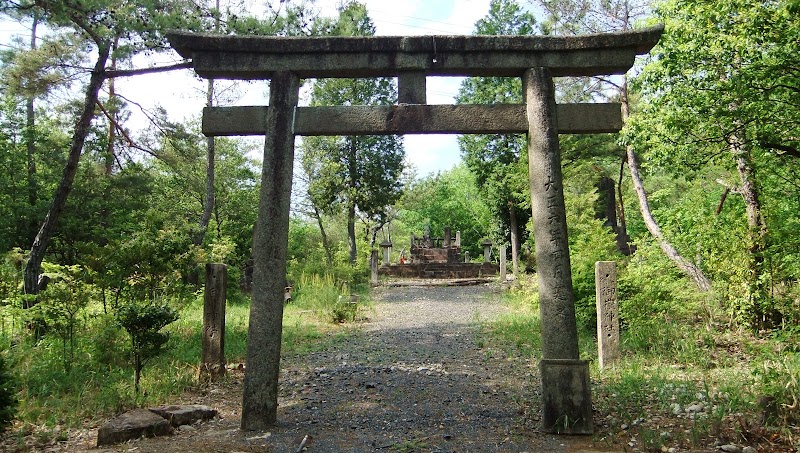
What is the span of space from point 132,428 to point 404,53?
14.5 feet

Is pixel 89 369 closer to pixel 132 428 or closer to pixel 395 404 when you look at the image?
pixel 132 428

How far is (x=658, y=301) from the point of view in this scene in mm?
9211

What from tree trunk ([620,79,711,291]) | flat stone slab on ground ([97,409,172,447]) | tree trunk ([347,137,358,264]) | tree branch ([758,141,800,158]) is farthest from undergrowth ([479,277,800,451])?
tree trunk ([347,137,358,264])

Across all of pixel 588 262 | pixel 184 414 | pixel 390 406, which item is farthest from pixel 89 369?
pixel 588 262

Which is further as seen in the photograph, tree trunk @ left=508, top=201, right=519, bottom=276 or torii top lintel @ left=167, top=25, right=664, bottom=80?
tree trunk @ left=508, top=201, right=519, bottom=276

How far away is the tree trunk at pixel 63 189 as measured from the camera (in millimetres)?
9594

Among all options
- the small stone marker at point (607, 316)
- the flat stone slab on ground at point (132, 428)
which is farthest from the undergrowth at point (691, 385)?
the flat stone slab on ground at point (132, 428)

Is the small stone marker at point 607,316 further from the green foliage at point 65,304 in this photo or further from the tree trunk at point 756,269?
the green foliage at point 65,304

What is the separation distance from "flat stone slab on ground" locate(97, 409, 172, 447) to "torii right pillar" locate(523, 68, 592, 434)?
12.0ft

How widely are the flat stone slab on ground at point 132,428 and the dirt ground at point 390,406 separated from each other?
12cm

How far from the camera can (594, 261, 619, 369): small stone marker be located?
778 cm

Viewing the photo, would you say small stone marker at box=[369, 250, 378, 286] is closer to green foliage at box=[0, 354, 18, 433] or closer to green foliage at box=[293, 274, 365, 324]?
green foliage at box=[293, 274, 365, 324]

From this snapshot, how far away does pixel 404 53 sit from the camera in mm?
5363

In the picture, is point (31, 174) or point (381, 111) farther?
point (31, 174)
